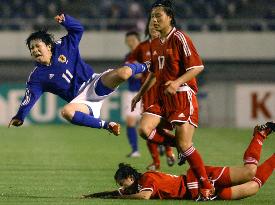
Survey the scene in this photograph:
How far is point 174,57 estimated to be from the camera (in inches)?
377

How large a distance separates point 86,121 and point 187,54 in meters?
1.72

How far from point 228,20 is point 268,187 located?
2059 centimetres

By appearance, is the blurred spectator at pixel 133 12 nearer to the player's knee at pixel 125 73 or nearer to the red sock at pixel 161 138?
the player's knee at pixel 125 73

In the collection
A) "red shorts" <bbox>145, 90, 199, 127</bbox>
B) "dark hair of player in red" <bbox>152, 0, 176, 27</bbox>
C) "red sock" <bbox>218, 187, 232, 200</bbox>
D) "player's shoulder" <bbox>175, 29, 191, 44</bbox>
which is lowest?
"red sock" <bbox>218, 187, 232, 200</bbox>

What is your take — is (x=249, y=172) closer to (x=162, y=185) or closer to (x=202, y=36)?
(x=162, y=185)

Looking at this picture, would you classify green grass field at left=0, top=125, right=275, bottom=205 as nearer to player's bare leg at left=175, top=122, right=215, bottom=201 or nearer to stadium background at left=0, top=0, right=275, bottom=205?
player's bare leg at left=175, top=122, right=215, bottom=201

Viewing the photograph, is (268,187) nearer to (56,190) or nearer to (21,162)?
(56,190)

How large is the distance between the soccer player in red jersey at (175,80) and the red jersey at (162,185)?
243 millimetres

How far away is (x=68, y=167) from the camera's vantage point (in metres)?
13.9

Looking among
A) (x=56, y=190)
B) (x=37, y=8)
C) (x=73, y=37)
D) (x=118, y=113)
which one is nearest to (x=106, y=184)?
(x=56, y=190)

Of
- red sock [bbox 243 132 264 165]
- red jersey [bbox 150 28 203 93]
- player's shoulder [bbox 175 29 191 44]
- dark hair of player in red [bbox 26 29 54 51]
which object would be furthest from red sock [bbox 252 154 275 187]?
dark hair of player in red [bbox 26 29 54 51]


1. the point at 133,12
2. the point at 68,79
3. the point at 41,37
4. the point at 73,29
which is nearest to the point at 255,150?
A: the point at 68,79

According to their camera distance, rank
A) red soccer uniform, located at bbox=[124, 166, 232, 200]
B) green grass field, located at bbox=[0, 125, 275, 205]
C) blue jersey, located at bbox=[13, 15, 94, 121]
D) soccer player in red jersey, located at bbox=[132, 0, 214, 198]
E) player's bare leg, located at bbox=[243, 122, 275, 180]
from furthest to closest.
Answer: blue jersey, located at bbox=[13, 15, 94, 121] < green grass field, located at bbox=[0, 125, 275, 205] < soccer player in red jersey, located at bbox=[132, 0, 214, 198] < player's bare leg, located at bbox=[243, 122, 275, 180] < red soccer uniform, located at bbox=[124, 166, 232, 200]

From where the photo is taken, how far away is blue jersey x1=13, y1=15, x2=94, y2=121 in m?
10.7
